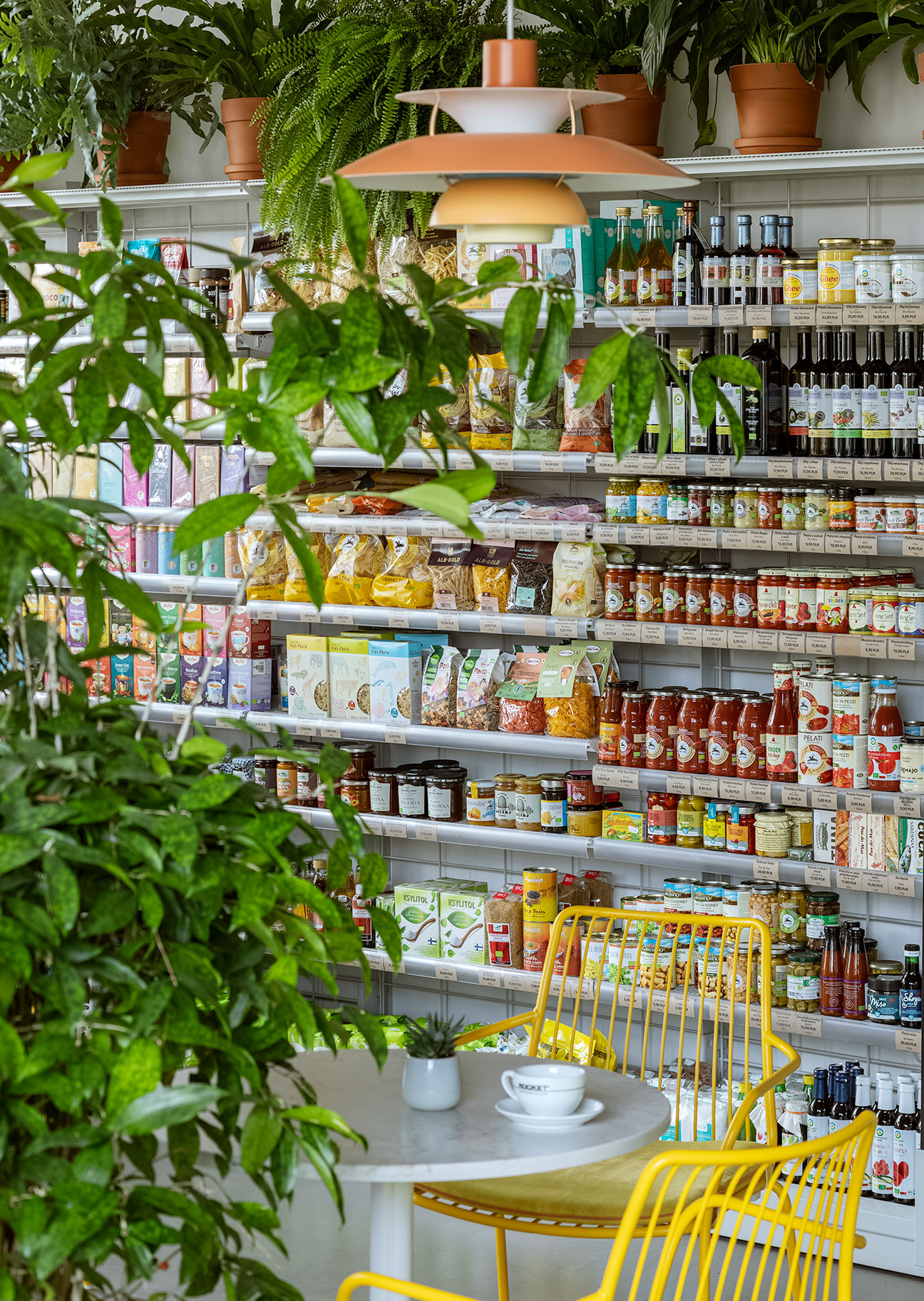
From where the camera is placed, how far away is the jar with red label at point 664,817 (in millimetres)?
4273

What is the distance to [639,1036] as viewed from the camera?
486cm

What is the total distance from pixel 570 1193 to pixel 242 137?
3.31 metres

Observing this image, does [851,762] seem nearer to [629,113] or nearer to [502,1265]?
[502,1265]

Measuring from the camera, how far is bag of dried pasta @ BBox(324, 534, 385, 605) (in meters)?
4.77

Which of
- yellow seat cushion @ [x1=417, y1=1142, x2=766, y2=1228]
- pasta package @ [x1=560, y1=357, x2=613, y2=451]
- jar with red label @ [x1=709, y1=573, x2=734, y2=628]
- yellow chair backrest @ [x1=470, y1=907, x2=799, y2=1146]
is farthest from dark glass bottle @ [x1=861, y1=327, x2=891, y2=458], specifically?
yellow seat cushion @ [x1=417, y1=1142, x2=766, y2=1228]

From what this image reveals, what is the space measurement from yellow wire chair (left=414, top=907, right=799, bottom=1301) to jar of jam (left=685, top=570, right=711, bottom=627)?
80 cm

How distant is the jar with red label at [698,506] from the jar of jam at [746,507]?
0.27 ft

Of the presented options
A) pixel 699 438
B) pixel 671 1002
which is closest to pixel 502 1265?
pixel 671 1002

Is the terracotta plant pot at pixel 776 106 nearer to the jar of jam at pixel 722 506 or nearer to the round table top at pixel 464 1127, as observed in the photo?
the jar of jam at pixel 722 506

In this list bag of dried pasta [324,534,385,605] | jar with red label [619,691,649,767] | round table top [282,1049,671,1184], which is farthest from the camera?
bag of dried pasta [324,534,385,605]

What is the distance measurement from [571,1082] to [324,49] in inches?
115

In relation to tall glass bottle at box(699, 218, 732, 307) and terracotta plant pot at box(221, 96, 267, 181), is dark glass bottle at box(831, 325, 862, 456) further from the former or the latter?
terracotta plant pot at box(221, 96, 267, 181)

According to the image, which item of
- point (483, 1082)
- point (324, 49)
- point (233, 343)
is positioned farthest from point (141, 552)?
point (483, 1082)

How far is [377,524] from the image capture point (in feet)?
15.0
